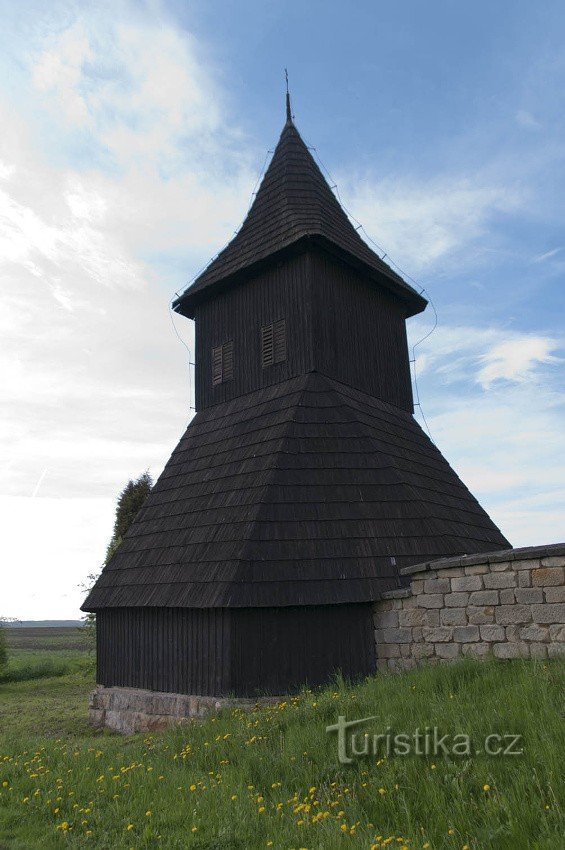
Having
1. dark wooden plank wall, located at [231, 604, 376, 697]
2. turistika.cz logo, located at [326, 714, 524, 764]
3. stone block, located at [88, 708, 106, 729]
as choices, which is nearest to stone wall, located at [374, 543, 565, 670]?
dark wooden plank wall, located at [231, 604, 376, 697]

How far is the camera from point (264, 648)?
972cm

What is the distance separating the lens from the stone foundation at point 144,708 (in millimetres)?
9802

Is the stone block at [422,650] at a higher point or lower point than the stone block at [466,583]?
lower

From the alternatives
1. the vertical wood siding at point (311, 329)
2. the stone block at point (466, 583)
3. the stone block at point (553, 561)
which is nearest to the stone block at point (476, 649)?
the stone block at point (466, 583)

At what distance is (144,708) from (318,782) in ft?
22.4

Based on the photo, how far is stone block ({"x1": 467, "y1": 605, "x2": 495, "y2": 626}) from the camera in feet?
27.9

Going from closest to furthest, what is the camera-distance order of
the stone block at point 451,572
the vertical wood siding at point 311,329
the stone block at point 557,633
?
1. the stone block at point 557,633
2. the stone block at point 451,572
3. the vertical wood siding at point 311,329

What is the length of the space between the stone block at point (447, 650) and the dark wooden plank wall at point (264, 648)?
1312 millimetres

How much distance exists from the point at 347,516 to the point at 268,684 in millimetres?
3005

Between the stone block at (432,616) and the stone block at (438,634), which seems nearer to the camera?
the stone block at (438,634)

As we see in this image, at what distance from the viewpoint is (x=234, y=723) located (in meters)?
7.61

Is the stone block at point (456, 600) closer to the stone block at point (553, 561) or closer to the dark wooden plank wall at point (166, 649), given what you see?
the stone block at point (553, 561)

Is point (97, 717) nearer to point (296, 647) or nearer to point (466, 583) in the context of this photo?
point (296, 647)

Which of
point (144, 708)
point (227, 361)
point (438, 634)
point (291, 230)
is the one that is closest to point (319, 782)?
point (438, 634)
